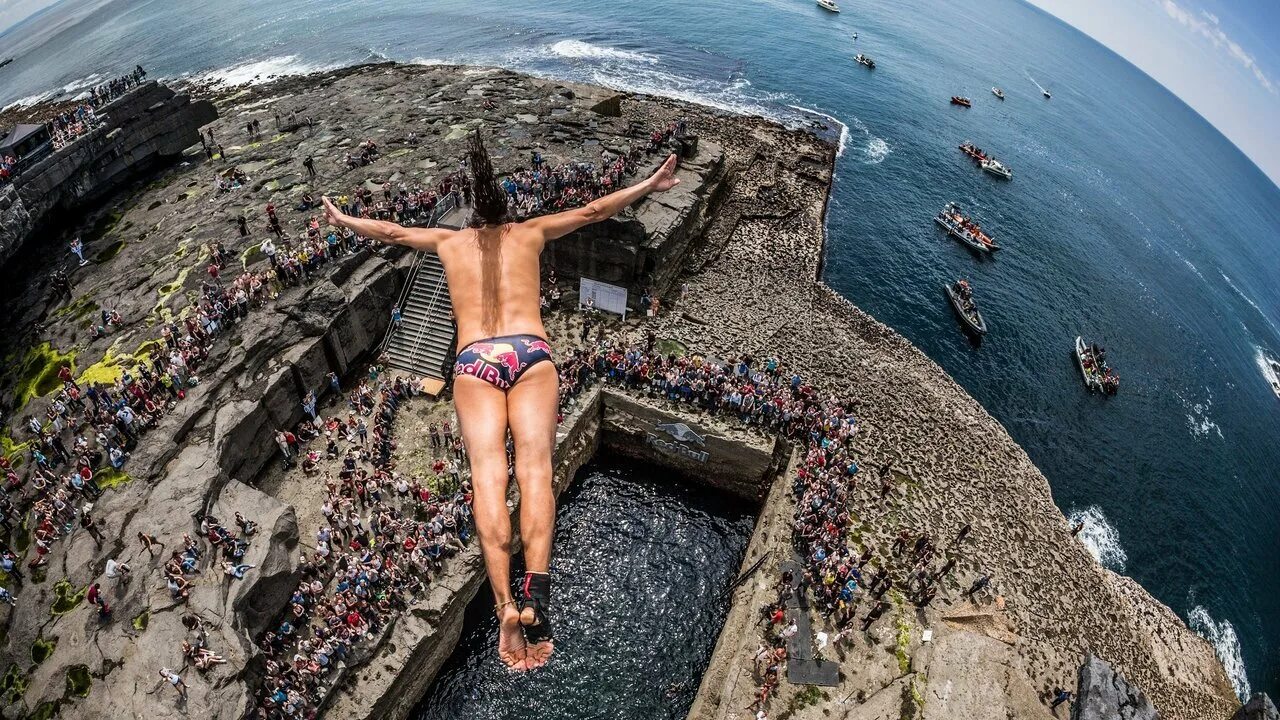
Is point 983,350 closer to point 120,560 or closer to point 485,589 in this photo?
point 485,589

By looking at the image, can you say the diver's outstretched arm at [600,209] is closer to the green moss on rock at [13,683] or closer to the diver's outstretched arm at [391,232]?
the diver's outstretched arm at [391,232]

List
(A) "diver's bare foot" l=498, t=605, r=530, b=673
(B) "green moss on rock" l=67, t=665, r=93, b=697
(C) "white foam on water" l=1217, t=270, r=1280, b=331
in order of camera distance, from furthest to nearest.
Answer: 1. (C) "white foam on water" l=1217, t=270, r=1280, b=331
2. (B) "green moss on rock" l=67, t=665, r=93, b=697
3. (A) "diver's bare foot" l=498, t=605, r=530, b=673

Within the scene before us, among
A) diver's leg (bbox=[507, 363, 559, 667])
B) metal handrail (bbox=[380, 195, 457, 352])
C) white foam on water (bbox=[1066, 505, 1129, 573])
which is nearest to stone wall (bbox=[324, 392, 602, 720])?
diver's leg (bbox=[507, 363, 559, 667])

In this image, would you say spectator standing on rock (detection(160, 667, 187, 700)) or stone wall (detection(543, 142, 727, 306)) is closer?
spectator standing on rock (detection(160, 667, 187, 700))

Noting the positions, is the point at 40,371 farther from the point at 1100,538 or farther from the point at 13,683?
the point at 1100,538

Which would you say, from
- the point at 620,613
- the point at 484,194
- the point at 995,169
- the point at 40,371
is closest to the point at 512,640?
the point at 484,194

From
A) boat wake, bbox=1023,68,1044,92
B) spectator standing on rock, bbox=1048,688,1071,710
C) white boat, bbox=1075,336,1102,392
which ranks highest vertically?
spectator standing on rock, bbox=1048,688,1071,710

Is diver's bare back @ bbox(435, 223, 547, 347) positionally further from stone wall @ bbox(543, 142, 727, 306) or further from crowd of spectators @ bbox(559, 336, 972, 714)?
stone wall @ bbox(543, 142, 727, 306)

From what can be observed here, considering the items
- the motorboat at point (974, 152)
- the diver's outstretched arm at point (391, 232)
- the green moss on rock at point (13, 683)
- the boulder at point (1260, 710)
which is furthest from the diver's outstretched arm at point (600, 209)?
the motorboat at point (974, 152)
